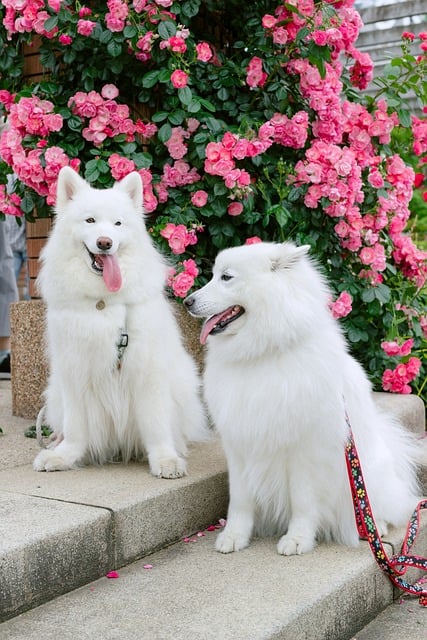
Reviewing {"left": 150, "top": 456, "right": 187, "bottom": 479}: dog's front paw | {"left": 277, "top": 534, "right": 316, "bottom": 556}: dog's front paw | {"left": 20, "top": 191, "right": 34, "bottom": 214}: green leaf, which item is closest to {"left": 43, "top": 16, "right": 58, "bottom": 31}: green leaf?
{"left": 20, "top": 191, "right": 34, "bottom": 214}: green leaf

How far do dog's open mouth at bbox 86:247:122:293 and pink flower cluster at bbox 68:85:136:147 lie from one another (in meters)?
1.24

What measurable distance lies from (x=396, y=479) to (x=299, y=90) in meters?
2.46

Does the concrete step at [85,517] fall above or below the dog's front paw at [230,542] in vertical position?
above

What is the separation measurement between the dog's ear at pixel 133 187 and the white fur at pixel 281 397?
0.74 meters

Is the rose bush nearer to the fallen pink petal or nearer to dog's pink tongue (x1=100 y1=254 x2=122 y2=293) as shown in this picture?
dog's pink tongue (x1=100 y1=254 x2=122 y2=293)

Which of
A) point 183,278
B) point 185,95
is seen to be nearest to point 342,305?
Answer: point 183,278

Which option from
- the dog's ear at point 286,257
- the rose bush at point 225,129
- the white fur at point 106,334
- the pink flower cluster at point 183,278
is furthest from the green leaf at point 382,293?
the dog's ear at point 286,257

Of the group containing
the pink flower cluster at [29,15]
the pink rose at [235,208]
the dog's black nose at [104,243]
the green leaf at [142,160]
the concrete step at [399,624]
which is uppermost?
the pink flower cluster at [29,15]

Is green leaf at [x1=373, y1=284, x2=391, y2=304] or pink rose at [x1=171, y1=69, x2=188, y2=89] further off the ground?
pink rose at [x1=171, y1=69, x2=188, y2=89]

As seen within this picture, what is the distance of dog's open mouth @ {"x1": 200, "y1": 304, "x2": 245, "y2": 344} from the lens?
109 inches

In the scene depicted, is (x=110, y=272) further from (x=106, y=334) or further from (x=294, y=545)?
(x=294, y=545)

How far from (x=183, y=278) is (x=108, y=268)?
A: 3.22 ft

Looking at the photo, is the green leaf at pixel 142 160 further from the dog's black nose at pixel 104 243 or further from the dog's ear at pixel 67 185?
the dog's black nose at pixel 104 243

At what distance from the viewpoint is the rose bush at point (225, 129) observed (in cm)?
416
